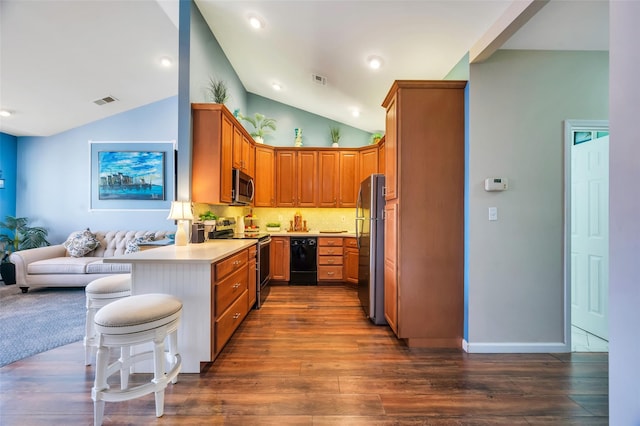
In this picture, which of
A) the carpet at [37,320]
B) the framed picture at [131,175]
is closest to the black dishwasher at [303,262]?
the framed picture at [131,175]

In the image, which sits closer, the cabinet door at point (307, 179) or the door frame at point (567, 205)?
the door frame at point (567, 205)

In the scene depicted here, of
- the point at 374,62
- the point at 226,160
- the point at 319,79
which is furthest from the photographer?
the point at 319,79

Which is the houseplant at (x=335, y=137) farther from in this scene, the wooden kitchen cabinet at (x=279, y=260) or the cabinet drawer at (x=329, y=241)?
the wooden kitchen cabinet at (x=279, y=260)

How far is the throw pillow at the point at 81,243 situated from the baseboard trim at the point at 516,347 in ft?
18.2

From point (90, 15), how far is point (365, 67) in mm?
3217

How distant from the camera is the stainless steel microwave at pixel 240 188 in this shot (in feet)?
11.4

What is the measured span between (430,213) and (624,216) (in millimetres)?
1363

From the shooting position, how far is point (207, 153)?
9.85ft

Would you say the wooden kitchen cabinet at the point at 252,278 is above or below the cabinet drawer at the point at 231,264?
below

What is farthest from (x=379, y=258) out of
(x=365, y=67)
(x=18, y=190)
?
(x=18, y=190)

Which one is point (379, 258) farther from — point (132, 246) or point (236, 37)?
point (132, 246)

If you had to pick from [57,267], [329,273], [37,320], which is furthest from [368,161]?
[57,267]

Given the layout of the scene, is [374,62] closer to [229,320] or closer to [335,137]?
[335,137]

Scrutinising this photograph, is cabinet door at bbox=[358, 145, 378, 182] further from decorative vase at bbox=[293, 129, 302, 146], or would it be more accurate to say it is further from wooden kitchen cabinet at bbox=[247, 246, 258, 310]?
wooden kitchen cabinet at bbox=[247, 246, 258, 310]
